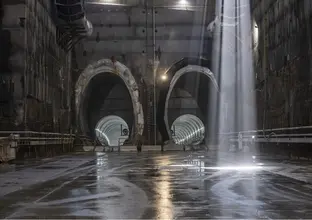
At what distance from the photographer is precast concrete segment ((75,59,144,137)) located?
36.2 meters

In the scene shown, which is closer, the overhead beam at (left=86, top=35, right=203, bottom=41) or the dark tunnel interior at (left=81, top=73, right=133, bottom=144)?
the overhead beam at (left=86, top=35, right=203, bottom=41)

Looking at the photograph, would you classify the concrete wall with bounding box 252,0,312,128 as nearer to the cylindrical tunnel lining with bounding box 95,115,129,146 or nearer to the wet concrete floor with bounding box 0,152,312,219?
the wet concrete floor with bounding box 0,152,312,219

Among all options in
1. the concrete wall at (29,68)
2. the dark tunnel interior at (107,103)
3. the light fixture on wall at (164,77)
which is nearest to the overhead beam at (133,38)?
the light fixture on wall at (164,77)

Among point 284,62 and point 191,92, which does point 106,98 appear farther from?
point 284,62

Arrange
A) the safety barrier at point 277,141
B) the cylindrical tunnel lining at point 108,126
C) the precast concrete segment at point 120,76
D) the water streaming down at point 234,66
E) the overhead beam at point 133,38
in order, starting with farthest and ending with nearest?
1. the cylindrical tunnel lining at point 108,126
2. the overhead beam at point 133,38
3. the precast concrete segment at point 120,76
4. the water streaming down at point 234,66
5. the safety barrier at point 277,141

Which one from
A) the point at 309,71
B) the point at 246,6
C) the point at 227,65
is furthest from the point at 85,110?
the point at 309,71

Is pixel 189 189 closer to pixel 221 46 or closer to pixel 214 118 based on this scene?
pixel 221 46

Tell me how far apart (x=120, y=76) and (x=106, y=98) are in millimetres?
4398

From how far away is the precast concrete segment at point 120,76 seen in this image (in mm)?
36188

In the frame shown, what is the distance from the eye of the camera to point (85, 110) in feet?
127

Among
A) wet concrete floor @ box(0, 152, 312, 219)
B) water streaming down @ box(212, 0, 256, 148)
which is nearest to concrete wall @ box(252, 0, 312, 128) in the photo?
water streaming down @ box(212, 0, 256, 148)

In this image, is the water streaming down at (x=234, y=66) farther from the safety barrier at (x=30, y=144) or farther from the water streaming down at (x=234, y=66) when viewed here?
the safety barrier at (x=30, y=144)

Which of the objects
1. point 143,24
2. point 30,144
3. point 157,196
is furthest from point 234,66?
point 157,196

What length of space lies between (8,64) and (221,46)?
1866 centimetres
